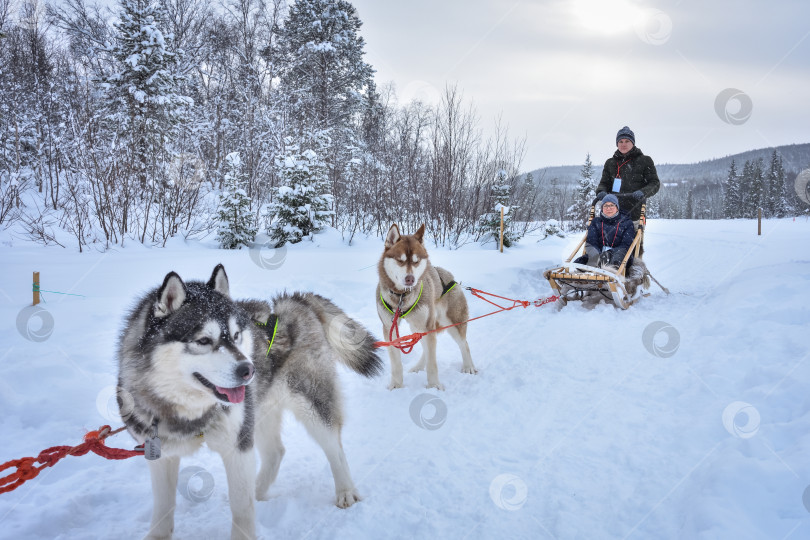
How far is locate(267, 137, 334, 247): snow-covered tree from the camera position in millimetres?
10758

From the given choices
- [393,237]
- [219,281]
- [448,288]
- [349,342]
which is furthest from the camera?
[448,288]

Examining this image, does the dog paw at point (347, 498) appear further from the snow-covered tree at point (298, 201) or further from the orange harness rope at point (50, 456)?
the snow-covered tree at point (298, 201)

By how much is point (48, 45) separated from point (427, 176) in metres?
19.0

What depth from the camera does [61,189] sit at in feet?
46.8

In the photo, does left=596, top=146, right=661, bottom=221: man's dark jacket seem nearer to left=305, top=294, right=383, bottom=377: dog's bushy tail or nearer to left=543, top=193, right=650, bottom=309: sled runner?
left=543, top=193, right=650, bottom=309: sled runner

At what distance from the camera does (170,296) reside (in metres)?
1.97

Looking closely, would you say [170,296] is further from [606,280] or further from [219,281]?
[606,280]

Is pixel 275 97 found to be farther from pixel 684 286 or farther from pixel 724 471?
pixel 724 471

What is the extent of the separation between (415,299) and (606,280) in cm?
344

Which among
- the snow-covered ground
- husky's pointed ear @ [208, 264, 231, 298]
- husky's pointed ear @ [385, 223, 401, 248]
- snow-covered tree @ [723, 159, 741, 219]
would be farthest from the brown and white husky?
snow-covered tree @ [723, 159, 741, 219]

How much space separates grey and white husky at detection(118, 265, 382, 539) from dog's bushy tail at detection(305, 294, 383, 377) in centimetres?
24

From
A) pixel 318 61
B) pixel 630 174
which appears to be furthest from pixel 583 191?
pixel 630 174

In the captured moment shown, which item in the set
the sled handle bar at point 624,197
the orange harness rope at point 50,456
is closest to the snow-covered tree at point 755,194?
the sled handle bar at point 624,197

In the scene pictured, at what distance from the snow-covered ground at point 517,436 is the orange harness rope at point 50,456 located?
0.52 m
